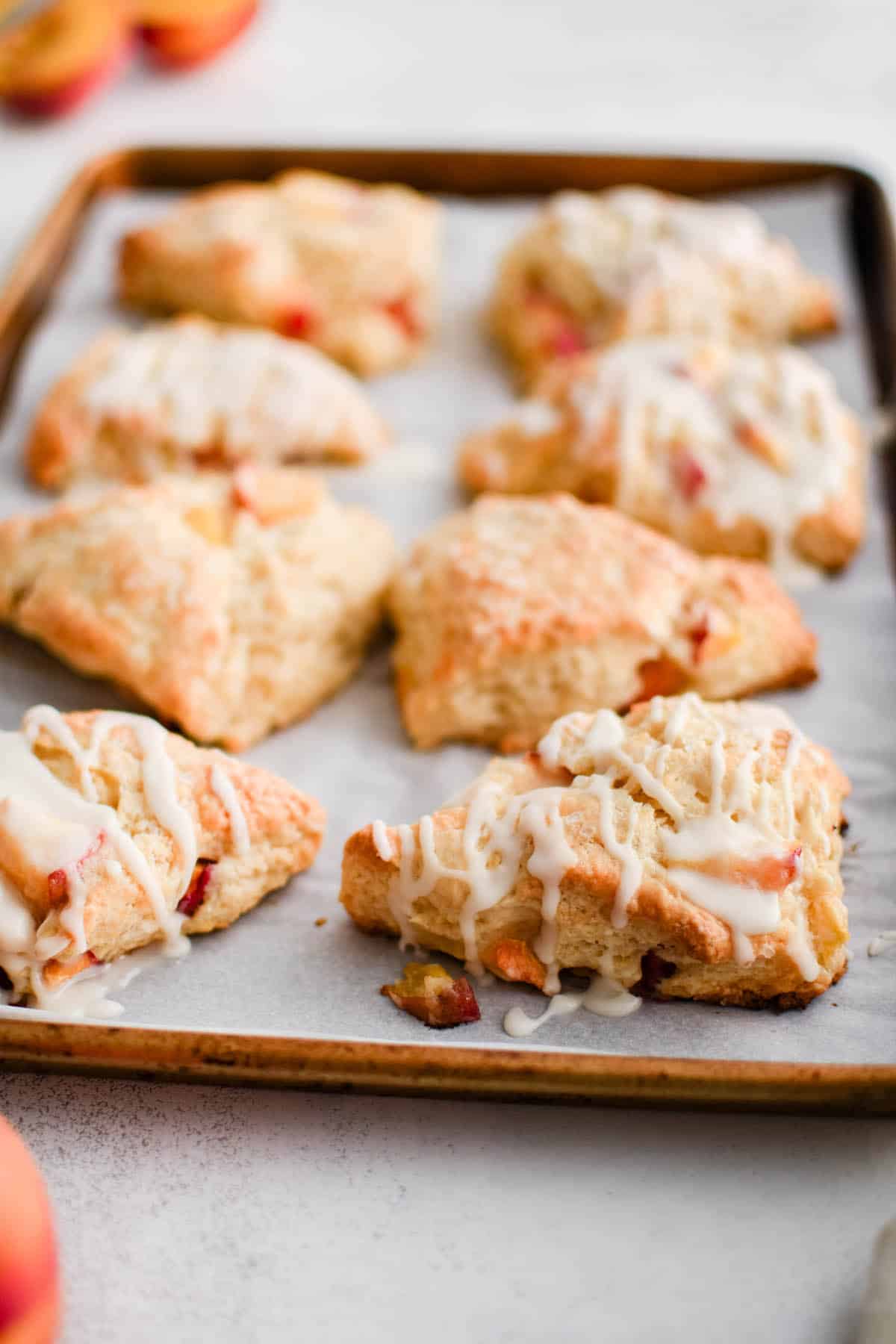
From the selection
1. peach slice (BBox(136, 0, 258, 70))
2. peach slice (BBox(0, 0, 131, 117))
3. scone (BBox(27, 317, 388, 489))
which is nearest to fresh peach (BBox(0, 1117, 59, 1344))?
scone (BBox(27, 317, 388, 489))

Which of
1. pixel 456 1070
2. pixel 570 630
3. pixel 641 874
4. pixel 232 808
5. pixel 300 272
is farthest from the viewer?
pixel 300 272

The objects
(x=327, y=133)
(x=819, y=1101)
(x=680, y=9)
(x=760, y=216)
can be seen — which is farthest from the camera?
(x=680, y=9)

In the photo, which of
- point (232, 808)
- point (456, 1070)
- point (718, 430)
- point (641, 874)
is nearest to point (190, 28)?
point (718, 430)

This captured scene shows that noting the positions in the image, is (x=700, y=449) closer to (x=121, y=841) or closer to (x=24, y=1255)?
(x=121, y=841)

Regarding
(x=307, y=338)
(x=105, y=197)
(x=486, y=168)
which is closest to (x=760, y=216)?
(x=486, y=168)

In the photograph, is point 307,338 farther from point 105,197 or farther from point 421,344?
point 105,197

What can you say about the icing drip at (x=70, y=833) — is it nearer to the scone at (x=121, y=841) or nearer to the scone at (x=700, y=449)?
the scone at (x=121, y=841)
